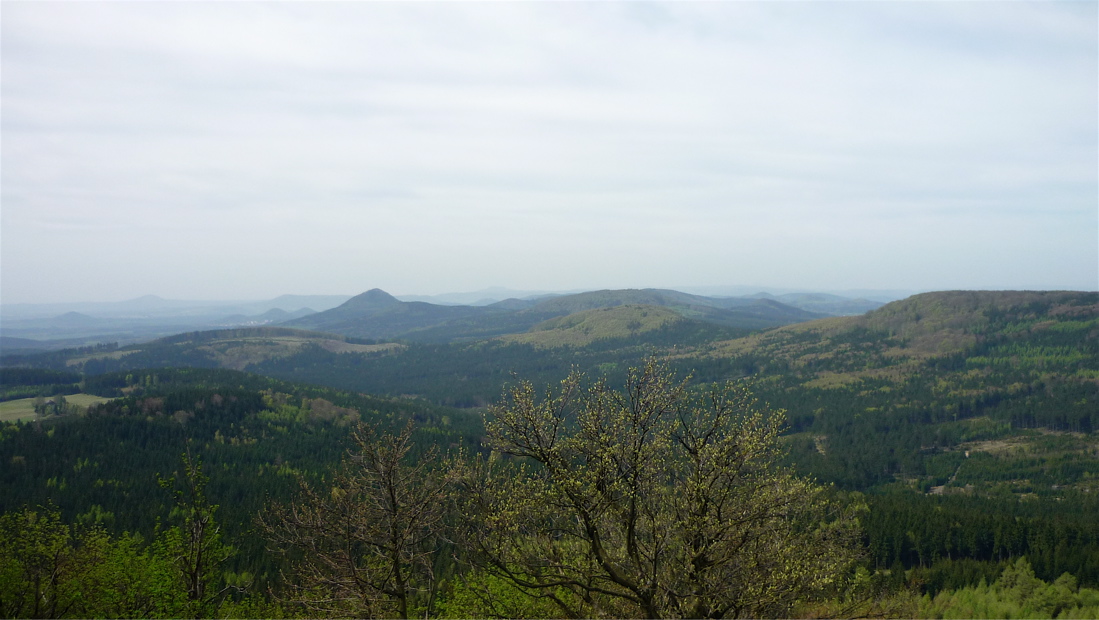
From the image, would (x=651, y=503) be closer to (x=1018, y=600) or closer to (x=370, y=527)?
(x=370, y=527)

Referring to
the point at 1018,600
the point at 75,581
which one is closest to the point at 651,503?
the point at 75,581

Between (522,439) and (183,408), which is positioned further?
(183,408)

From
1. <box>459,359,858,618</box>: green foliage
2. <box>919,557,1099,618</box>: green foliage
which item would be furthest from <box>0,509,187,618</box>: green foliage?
<box>919,557,1099,618</box>: green foliage

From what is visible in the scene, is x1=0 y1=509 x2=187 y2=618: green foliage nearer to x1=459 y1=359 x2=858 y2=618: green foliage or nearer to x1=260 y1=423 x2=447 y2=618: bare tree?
x1=260 y1=423 x2=447 y2=618: bare tree

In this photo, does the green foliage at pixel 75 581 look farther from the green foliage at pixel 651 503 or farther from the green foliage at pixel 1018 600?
the green foliage at pixel 1018 600

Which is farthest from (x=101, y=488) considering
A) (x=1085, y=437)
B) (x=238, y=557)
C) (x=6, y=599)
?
(x=1085, y=437)

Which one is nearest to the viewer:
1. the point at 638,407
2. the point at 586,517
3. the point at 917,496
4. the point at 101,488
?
the point at 586,517

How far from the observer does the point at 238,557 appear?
94.4 m

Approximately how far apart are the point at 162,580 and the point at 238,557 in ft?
185

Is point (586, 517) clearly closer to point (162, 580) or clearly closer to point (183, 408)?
point (162, 580)

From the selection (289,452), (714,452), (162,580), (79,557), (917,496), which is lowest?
(917,496)

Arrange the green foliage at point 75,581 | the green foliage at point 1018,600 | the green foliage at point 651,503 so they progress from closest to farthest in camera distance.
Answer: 1. the green foliage at point 651,503
2. the green foliage at point 75,581
3. the green foliage at point 1018,600

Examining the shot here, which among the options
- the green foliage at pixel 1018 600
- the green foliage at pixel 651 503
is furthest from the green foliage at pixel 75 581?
the green foliage at pixel 1018 600

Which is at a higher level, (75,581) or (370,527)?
(370,527)
